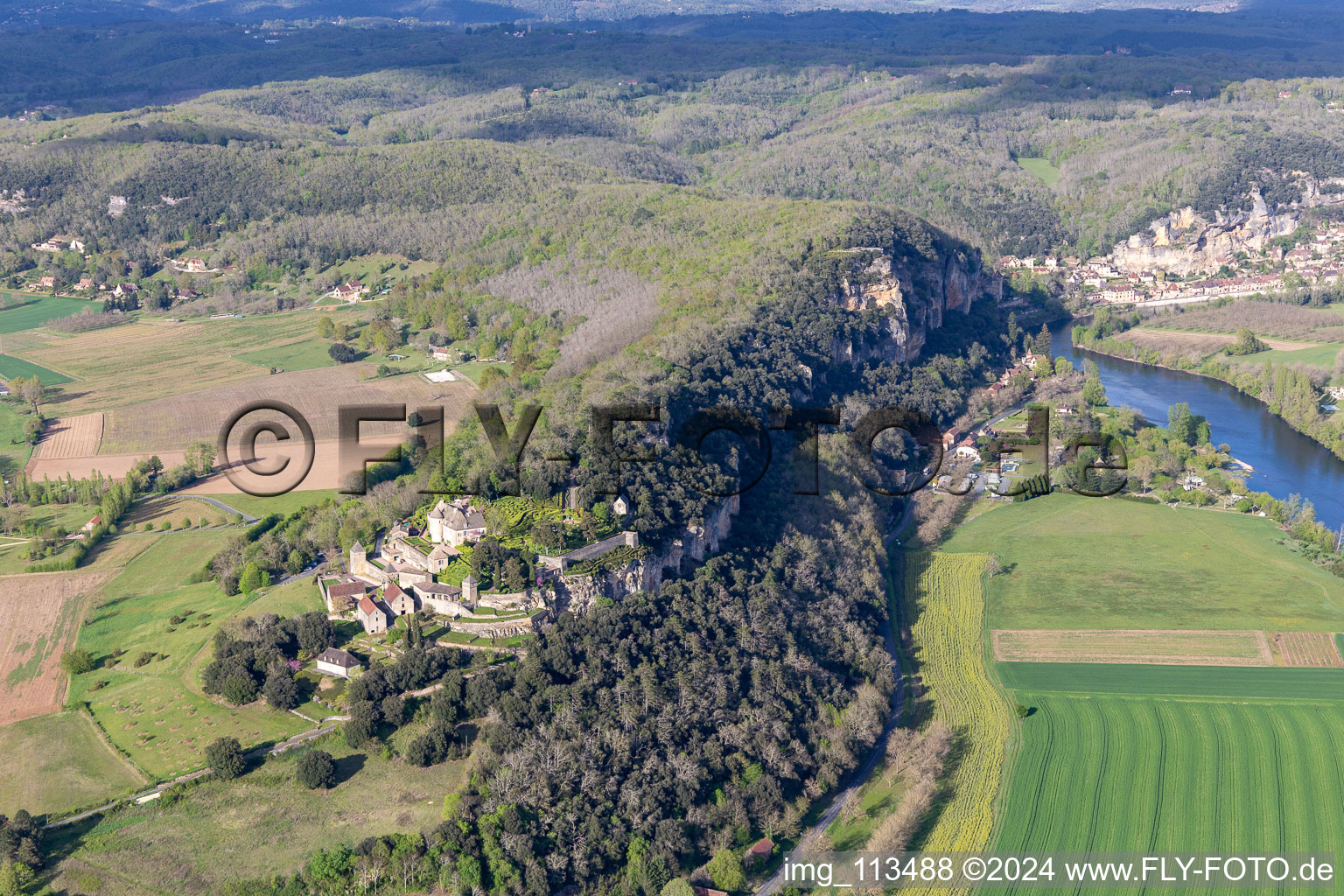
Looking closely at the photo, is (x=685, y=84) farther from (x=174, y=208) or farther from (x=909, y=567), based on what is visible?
(x=909, y=567)

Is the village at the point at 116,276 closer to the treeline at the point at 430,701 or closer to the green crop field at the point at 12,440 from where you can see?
the green crop field at the point at 12,440

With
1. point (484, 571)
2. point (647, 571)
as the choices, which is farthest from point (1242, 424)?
point (484, 571)

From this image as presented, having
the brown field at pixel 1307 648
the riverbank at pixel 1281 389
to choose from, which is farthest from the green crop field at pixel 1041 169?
the brown field at pixel 1307 648

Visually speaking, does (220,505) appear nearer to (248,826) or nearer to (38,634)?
(38,634)

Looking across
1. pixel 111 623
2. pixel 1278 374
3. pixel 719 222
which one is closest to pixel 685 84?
pixel 719 222

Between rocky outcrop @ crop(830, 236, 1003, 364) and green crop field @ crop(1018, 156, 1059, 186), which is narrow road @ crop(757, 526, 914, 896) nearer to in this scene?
rocky outcrop @ crop(830, 236, 1003, 364)

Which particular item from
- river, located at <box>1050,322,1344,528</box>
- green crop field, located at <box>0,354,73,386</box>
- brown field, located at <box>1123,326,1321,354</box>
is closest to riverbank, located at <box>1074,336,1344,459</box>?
river, located at <box>1050,322,1344,528</box>
